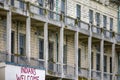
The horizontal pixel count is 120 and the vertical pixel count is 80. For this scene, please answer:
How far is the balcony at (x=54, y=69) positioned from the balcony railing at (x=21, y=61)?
972 millimetres

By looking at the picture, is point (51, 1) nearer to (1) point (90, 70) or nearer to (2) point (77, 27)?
(2) point (77, 27)

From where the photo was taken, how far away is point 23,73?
41.2 metres

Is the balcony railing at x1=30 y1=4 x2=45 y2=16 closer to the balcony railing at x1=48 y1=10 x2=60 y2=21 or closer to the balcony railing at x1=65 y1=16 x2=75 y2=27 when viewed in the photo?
the balcony railing at x1=48 y1=10 x2=60 y2=21

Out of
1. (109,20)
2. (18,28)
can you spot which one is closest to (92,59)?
(109,20)

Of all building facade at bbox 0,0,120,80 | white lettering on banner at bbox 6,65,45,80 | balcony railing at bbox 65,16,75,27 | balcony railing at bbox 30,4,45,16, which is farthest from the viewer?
balcony railing at bbox 65,16,75,27

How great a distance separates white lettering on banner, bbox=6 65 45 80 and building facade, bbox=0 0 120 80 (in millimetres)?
40

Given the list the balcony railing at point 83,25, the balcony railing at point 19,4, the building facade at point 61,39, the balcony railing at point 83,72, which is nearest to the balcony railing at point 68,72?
the building facade at point 61,39

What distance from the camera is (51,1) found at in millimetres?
51188

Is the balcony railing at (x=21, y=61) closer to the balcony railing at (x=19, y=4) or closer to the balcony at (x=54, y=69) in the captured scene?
the balcony at (x=54, y=69)

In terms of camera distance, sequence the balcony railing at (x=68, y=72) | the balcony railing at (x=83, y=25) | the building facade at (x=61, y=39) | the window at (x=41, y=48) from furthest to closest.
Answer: the balcony railing at (x=83, y=25) < the balcony railing at (x=68, y=72) < the window at (x=41, y=48) < the building facade at (x=61, y=39)

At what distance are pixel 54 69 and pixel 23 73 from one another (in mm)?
7531

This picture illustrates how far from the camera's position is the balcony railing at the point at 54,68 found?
157 ft

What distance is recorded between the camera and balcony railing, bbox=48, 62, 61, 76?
157 feet

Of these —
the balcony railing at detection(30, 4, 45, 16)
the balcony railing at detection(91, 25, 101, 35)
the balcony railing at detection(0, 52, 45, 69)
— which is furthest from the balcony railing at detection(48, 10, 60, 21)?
the balcony railing at detection(91, 25, 101, 35)
